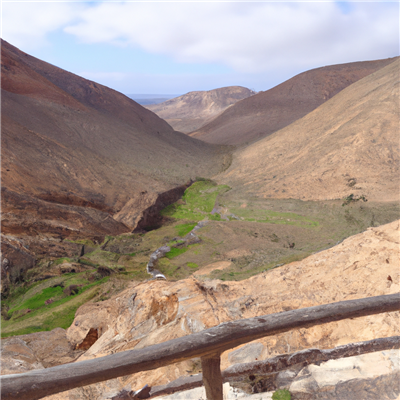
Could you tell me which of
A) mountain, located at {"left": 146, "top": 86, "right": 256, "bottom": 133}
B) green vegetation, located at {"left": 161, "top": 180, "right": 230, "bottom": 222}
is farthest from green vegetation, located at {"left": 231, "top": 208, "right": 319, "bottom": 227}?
mountain, located at {"left": 146, "top": 86, "right": 256, "bottom": 133}

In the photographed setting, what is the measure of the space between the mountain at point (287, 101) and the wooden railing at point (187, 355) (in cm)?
2803

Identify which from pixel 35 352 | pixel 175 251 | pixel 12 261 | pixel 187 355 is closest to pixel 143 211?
pixel 175 251

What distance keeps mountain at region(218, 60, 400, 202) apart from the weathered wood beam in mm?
10063

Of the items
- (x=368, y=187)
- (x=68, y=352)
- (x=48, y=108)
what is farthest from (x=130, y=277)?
(x=48, y=108)

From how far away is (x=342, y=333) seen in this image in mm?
3062

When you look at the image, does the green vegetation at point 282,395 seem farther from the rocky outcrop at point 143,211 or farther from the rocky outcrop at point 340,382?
the rocky outcrop at point 143,211

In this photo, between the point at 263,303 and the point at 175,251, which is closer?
the point at 263,303

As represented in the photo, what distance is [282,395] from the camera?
216 centimetres

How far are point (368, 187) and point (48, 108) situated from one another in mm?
16931

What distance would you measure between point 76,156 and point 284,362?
1419 centimetres

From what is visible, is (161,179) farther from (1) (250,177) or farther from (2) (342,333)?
(2) (342,333)

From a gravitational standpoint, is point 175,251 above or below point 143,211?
below

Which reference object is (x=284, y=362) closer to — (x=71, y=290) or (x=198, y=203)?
(x=71, y=290)

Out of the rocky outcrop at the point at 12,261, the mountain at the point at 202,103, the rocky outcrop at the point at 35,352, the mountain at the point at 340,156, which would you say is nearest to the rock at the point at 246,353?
the rocky outcrop at the point at 35,352
